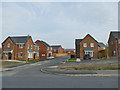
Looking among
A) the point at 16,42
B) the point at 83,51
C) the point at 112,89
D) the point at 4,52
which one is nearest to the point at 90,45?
the point at 83,51

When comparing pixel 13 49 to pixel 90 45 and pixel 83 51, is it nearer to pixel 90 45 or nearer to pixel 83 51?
pixel 83 51

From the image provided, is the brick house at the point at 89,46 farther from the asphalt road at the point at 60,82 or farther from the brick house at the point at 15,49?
the asphalt road at the point at 60,82

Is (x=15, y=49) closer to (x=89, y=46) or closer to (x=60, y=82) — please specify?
(x=89, y=46)

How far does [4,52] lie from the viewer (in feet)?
121

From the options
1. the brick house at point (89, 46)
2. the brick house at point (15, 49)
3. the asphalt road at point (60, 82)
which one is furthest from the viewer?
the brick house at point (15, 49)

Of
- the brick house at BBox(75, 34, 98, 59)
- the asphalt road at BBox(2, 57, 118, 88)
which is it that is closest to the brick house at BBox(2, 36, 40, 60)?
the brick house at BBox(75, 34, 98, 59)

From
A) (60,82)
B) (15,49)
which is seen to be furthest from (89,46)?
(60,82)

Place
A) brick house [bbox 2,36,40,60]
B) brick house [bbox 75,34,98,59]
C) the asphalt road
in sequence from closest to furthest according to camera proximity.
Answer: the asphalt road, brick house [bbox 75,34,98,59], brick house [bbox 2,36,40,60]

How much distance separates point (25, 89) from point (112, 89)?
551 cm

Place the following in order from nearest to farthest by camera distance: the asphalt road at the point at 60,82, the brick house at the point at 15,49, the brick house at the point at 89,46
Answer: the asphalt road at the point at 60,82, the brick house at the point at 89,46, the brick house at the point at 15,49

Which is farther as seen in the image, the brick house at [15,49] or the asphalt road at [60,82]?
the brick house at [15,49]

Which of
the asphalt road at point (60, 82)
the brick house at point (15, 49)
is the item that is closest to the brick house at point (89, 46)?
the brick house at point (15, 49)

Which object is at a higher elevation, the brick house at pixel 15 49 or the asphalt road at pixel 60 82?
the brick house at pixel 15 49

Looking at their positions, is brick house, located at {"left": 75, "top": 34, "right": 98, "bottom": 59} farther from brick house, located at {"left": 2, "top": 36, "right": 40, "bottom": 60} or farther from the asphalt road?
the asphalt road
